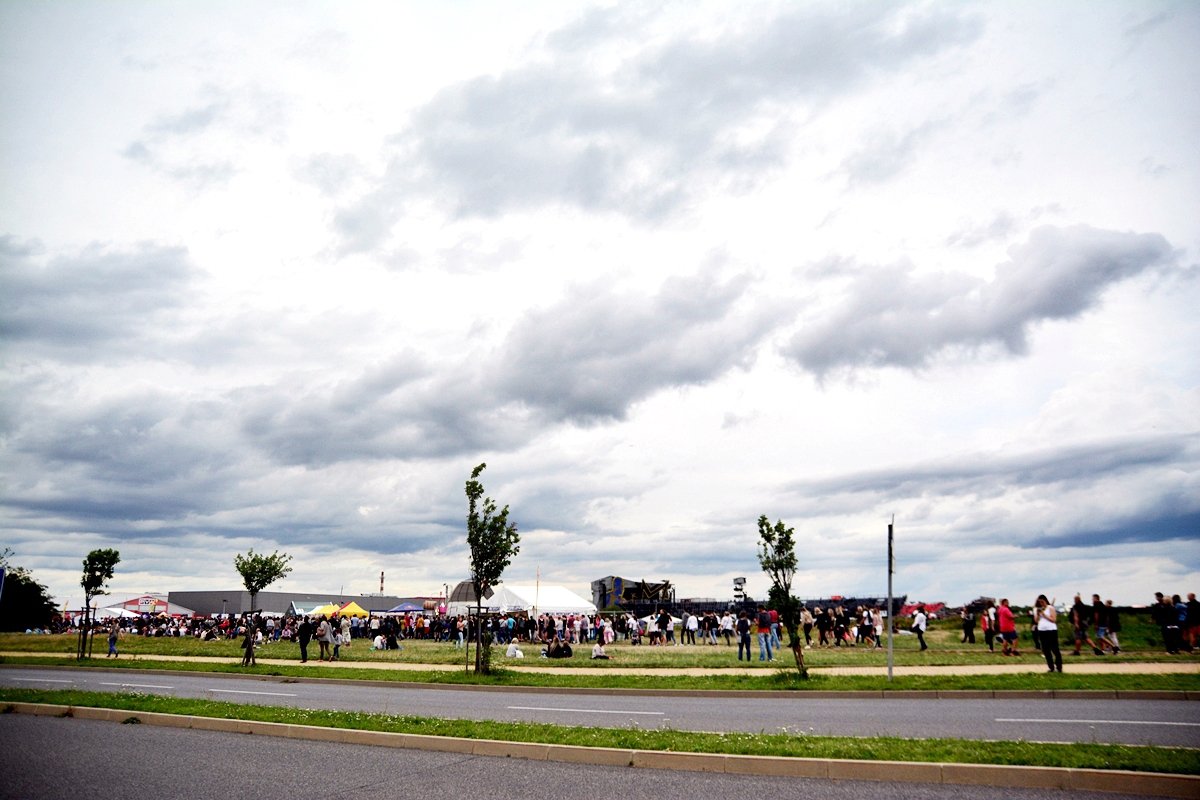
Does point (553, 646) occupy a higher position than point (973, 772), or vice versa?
point (973, 772)

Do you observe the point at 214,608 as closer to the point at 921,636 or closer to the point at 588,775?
the point at 921,636

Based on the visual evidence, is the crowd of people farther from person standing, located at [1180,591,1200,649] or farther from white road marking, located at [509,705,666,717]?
white road marking, located at [509,705,666,717]

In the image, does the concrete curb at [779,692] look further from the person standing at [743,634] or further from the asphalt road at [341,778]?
the asphalt road at [341,778]

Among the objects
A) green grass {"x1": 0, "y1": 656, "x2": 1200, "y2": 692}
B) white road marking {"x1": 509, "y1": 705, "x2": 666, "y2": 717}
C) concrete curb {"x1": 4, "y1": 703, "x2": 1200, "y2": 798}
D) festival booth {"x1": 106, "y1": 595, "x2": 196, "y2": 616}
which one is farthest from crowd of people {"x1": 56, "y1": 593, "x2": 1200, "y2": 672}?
festival booth {"x1": 106, "y1": 595, "x2": 196, "y2": 616}

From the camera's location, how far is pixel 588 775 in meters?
8.02

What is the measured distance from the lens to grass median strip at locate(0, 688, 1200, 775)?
24.7 ft

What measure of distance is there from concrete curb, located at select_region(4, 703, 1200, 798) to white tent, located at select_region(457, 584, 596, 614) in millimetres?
32960

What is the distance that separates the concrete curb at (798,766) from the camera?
22.6 ft

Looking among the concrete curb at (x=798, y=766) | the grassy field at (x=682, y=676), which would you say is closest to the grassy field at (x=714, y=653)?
the grassy field at (x=682, y=676)

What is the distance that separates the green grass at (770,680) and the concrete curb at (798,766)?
335 inches

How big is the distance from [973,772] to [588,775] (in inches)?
143

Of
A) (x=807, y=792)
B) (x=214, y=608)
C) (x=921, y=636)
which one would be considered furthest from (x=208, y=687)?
(x=214, y=608)

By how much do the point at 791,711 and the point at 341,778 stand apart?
27.0 feet

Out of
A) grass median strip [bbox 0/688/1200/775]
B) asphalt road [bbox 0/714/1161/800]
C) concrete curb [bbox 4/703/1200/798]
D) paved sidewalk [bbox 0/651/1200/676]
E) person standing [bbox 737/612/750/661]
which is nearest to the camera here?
concrete curb [bbox 4/703/1200/798]
